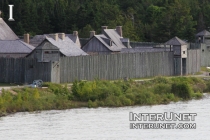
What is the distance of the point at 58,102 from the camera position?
62.3 metres

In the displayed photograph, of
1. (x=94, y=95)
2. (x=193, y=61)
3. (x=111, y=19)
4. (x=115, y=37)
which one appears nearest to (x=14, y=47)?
(x=193, y=61)

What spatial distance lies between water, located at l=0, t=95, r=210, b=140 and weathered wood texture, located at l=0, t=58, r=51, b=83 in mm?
9674

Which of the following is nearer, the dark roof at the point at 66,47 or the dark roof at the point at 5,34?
the dark roof at the point at 66,47

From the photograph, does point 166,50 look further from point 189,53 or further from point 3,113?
point 3,113

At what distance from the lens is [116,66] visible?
256 feet

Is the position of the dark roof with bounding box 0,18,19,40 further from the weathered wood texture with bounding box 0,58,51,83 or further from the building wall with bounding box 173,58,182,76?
the weathered wood texture with bounding box 0,58,51,83

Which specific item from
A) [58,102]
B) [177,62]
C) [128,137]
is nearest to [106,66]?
[177,62]

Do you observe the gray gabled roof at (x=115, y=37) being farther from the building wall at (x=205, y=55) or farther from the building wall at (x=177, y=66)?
the building wall at (x=177, y=66)

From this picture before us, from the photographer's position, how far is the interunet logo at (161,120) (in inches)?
2141

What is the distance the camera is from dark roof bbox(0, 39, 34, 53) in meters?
81.6

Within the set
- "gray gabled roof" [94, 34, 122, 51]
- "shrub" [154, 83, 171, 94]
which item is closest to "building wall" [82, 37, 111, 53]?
"gray gabled roof" [94, 34, 122, 51]

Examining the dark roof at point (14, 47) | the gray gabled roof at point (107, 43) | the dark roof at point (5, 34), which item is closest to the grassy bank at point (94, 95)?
the dark roof at point (14, 47)

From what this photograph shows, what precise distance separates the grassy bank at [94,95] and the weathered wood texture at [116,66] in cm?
467

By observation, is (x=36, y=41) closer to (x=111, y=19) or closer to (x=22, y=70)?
(x=22, y=70)
